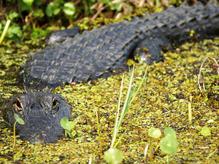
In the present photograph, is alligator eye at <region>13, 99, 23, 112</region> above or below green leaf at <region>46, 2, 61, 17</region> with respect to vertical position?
below

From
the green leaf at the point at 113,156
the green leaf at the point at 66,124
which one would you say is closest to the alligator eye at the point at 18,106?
the green leaf at the point at 66,124

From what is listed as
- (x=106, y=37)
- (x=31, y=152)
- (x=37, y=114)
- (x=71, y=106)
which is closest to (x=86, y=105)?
(x=71, y=106)

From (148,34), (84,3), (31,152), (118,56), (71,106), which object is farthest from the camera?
(84,3)

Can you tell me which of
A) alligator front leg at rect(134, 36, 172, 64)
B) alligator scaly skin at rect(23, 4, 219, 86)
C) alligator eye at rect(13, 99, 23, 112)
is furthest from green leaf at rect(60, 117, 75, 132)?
alligator front leg at rect(134, 36, 172, 64)

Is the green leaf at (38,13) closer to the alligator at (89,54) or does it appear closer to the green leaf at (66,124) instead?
the alligator at (89,54)

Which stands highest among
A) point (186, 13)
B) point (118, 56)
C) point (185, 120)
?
point (186, 13)

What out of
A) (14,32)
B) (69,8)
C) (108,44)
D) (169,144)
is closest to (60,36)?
(69,8)

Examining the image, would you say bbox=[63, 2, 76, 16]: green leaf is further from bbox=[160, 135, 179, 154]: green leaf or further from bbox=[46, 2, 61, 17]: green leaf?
bbox=[160, 135, 179, 154]: green leaf

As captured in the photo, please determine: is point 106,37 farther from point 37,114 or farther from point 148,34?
point 37,114
